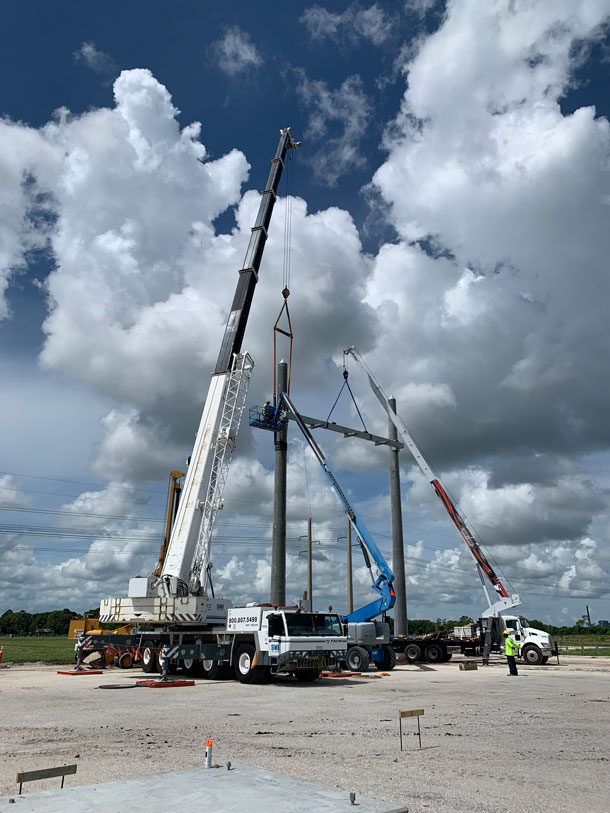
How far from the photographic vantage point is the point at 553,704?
14.3m

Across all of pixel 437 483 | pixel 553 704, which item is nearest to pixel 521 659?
pixel 437 483

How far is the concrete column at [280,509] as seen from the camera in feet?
112

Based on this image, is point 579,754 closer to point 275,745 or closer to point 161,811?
point 275,745

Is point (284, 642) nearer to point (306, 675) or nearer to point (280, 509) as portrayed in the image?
point (306, 675)

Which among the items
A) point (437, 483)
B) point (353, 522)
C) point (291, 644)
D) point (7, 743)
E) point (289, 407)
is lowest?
point (7, 743)

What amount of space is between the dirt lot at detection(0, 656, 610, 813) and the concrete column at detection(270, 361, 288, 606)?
1597cm

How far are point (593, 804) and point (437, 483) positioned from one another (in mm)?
30649

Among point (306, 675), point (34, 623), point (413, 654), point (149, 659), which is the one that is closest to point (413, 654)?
point (413, 654)

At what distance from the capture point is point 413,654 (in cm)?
3103

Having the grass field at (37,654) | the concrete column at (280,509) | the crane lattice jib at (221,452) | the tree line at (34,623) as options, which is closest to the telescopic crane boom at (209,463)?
the crane lattice jib at (221,452)

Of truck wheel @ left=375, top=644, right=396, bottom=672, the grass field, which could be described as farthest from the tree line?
truck wheel @ left=375, top=644, right=396, bottom=672

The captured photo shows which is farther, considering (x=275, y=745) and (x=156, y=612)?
(x=156, y=612)

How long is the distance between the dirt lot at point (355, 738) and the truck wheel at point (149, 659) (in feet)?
17.4

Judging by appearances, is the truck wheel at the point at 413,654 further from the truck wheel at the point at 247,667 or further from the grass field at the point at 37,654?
the grass field at the point at 37,654
